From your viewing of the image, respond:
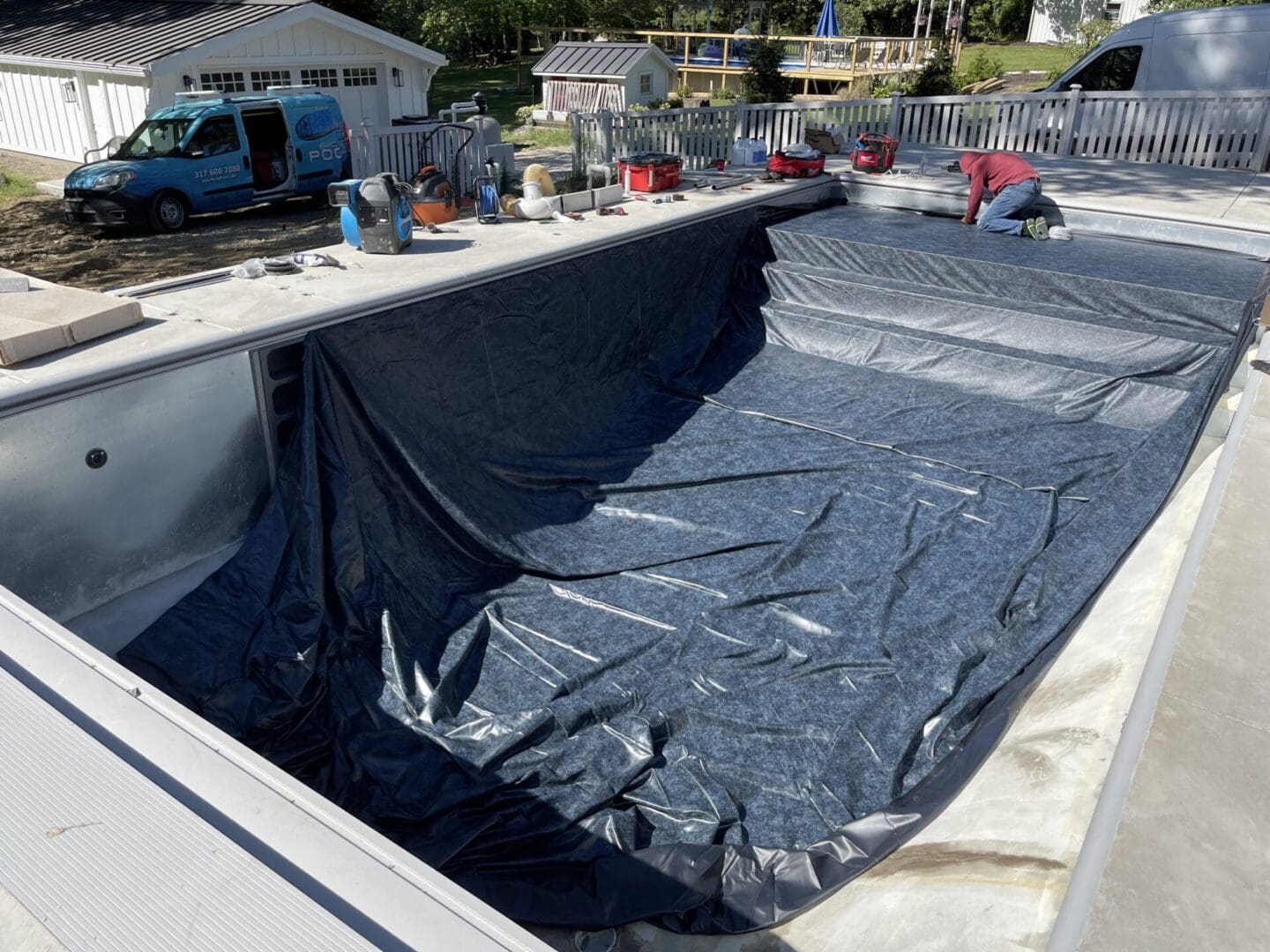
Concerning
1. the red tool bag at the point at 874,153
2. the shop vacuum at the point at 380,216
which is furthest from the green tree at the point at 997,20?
the shop vacuum at the point at 380,216

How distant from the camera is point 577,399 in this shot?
19.0 feet

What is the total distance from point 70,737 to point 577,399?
164 inches

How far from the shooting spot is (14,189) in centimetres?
1337

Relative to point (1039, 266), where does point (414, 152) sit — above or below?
above

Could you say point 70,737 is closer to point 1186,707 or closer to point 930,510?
point 1186,707

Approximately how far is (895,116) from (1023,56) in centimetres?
2111

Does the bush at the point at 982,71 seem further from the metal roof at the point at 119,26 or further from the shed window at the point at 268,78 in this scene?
the metal roof at the point at 119,26

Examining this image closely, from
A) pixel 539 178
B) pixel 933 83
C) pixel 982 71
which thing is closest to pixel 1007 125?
pixel 539 178

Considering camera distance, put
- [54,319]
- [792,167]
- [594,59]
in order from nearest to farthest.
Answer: [54,319], [792,167], [594,59]

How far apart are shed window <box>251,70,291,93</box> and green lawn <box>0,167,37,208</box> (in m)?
3.50

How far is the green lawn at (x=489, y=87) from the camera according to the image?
22.6 meters

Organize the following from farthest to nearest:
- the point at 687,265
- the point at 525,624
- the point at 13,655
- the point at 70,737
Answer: the point at 687,265, the point at 525,624, the point at 13,655, the point at 70,737

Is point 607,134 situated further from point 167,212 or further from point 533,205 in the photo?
point 167,212

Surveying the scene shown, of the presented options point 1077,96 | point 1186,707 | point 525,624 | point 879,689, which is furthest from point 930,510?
point 1077,96
